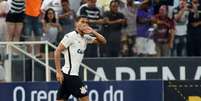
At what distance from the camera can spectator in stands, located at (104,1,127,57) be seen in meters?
15.4

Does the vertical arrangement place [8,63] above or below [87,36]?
below

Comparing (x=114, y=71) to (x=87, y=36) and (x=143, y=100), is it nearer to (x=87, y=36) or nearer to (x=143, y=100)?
(x=143, y=100)

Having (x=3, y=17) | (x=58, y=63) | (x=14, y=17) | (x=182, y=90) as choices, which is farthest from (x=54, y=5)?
(x=58, y=63)

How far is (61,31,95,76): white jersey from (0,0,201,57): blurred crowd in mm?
3459

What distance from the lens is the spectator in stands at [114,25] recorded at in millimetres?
15398

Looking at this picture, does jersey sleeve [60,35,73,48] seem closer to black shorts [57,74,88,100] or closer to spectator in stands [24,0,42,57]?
black shorts [57,74,88,100]

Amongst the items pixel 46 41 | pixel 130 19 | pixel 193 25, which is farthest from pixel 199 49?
pixel 46 41

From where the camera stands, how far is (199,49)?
1577 centimetres

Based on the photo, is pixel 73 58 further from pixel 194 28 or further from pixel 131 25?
pixel 194 28

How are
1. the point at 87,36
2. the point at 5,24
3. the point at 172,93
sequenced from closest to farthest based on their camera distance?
the point at 87,36 < the point at 172,93 < the point at 5,24

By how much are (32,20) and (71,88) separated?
3628 millimetres

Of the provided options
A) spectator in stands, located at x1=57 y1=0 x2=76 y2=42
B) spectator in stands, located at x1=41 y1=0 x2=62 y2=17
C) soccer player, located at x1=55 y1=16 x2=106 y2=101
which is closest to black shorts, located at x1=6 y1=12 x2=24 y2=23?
spectator in stands, located at x1=41 y1=0 x2=62 y2=17

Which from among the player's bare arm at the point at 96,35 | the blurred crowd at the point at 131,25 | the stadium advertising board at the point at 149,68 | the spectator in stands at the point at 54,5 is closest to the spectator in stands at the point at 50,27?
the blurred crowd at the point at 131,25

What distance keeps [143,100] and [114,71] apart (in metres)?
2.05
